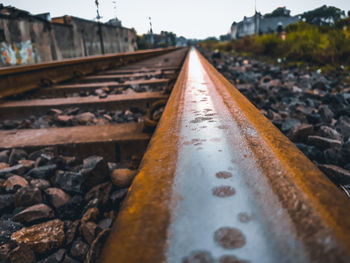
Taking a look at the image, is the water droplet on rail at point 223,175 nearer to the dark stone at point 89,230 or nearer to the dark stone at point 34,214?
the dark stone at point 89,230

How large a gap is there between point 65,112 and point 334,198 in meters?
2.25

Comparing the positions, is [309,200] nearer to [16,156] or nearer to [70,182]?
[70,182]

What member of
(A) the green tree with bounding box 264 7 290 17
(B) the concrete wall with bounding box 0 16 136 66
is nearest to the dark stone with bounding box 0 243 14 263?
(B) the concrete wall with bounding box 0 16 136 66

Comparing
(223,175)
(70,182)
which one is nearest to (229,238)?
(223,175)

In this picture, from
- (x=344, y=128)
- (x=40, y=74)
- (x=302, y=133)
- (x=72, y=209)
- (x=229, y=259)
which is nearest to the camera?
(x=229, y=259)

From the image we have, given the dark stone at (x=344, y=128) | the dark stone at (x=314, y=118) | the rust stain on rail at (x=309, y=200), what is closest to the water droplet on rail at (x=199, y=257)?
the rust stain on rail at (x=309, y=200)

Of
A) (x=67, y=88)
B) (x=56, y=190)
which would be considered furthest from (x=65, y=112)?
(x=56, y=190)

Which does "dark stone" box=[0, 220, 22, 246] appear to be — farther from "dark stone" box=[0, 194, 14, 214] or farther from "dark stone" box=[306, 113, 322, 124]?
"dark stone" box=[306, 113, 322, 124]

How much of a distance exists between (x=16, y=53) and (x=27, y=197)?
13208 millimetres

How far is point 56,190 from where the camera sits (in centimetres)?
101

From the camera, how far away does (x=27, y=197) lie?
0.96 metres

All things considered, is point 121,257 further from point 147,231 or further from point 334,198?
point 334,198

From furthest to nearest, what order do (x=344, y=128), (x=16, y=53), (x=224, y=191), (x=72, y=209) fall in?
(x=16, y=53) < (x=344, y=128) < (x=72, y=209) < (x=224, y=191)

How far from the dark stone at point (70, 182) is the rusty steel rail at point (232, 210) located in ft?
1.96
